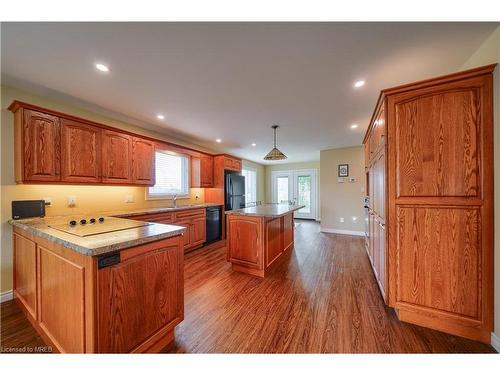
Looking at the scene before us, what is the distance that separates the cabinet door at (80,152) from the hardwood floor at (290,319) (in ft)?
5.10

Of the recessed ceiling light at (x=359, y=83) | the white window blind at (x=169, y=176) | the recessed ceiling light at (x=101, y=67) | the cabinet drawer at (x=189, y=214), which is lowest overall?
the cabinet drawer at (x=189, y=214)

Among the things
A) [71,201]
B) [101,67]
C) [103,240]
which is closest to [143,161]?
[71,201]

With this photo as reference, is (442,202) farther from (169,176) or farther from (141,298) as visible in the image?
(169,176)

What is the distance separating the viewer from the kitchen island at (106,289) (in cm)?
110

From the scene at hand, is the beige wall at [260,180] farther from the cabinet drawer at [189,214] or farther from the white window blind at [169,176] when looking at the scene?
the cabinet drawer at [189,214]

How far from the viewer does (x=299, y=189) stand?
827 cm

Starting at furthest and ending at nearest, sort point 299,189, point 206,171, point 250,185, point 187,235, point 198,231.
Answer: point 299,189 → point 250,185 → point 206,171 → point 198,231 → point 187,235

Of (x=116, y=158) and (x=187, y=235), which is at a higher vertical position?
(x=116, y=158)

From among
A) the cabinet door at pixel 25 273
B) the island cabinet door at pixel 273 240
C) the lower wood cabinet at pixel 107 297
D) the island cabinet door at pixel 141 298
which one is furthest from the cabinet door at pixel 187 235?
the island cabinet door at pixel 141 298

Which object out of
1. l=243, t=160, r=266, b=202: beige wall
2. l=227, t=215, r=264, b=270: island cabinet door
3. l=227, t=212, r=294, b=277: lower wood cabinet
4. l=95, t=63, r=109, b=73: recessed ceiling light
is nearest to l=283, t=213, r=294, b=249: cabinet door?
l=227, t=212, r=294, b=277: lower wood cabinet

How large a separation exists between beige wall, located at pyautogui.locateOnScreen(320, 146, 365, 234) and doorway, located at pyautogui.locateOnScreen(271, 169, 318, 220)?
2218 mm

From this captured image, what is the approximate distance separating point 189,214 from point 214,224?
2.96ft

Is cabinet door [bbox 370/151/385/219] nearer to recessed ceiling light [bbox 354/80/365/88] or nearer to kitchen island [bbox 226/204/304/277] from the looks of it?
recessed ceiling light [bbox 354/80/365/88]

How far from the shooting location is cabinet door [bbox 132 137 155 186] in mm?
3223
